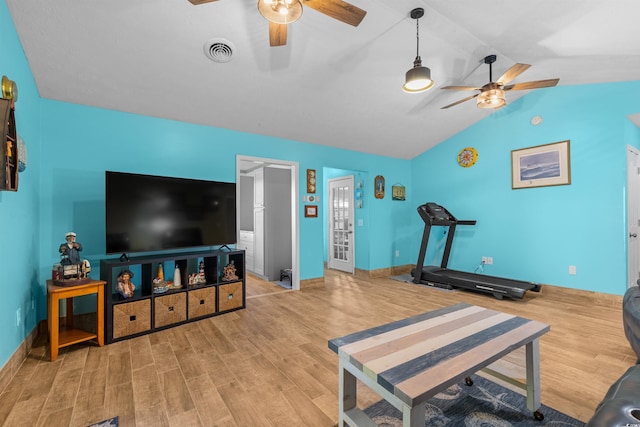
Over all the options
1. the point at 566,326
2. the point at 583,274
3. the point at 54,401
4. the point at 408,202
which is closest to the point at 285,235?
the point at 408,202

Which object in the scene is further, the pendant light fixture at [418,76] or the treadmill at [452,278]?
the treadmill at [452,278]

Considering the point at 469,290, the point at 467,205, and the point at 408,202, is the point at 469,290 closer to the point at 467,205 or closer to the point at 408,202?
the point at 467,205

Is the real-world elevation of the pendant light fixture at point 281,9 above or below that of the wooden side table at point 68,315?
above

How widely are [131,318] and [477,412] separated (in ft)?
9.82

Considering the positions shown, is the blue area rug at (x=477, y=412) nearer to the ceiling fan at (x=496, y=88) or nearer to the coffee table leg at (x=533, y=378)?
the coffee table leg at (x=533, y=378)

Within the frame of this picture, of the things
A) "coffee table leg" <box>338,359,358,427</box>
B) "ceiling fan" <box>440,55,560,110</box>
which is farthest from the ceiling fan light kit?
"coffee table leg" <box>338,359,358,427</box>

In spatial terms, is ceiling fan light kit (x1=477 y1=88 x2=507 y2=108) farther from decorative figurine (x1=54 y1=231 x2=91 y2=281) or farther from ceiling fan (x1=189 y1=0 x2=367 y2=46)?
decorative figurine (x1=54 y1=231 x2=91 y2=281)

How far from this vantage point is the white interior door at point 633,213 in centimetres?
371

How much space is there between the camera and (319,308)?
3.65m

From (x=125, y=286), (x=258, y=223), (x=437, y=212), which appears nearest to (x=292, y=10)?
(x=125, y=286)

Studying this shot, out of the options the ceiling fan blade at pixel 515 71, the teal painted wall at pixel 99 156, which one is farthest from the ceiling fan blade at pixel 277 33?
the ceiling fan blade at pixel 515 71

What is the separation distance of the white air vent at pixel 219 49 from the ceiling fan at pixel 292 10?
2.61ft

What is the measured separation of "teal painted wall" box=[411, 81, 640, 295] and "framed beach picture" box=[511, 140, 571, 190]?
0.28 feet

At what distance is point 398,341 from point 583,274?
13.3 feet
